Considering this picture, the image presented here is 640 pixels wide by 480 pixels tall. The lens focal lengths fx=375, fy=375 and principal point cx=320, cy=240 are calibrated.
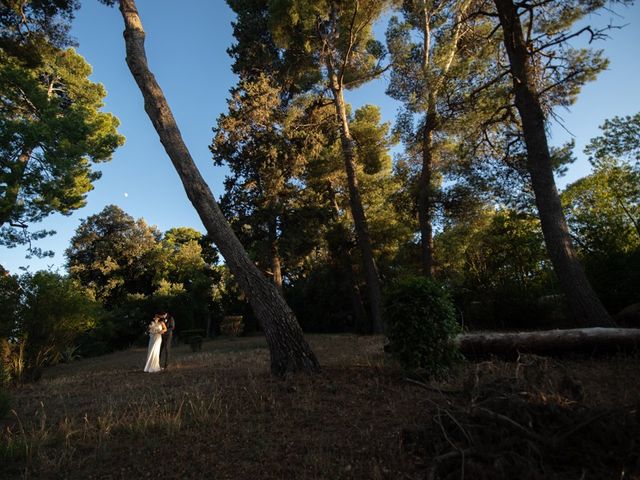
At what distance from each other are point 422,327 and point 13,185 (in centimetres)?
1810

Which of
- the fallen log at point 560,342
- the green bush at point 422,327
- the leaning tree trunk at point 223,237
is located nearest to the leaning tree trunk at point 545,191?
the fallen log at point 560,342

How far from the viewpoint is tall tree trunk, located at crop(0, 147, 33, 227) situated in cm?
1548

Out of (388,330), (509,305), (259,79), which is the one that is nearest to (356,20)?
(259,79)

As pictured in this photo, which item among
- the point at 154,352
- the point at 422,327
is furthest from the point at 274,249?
the point at 422,327

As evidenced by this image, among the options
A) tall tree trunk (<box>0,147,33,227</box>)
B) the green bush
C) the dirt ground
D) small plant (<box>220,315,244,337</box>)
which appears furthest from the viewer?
small plant (<box>220,315,244,337</box>)

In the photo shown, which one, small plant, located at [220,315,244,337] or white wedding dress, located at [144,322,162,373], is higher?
small plant, located at [220,315,244,337]

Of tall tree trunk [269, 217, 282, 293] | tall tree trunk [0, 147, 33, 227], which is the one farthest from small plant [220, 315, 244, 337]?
tall tree trunk [0, 147, 33, 227]

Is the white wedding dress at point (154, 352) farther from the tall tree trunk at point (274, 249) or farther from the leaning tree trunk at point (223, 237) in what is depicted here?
the tall tree trunk at point (274, 249)

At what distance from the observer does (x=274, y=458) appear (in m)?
3.23

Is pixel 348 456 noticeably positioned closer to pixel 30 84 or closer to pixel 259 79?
pixel 259 79

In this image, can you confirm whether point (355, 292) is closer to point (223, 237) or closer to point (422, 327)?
point (223, 237)

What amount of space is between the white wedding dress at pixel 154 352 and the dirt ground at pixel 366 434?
5.10 meters

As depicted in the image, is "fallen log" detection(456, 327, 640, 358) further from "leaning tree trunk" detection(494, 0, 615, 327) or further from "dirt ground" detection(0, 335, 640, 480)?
"leaning tree trunk" detection(494, 0, 615, 327)

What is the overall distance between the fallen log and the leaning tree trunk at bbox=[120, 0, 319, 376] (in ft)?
9.35
